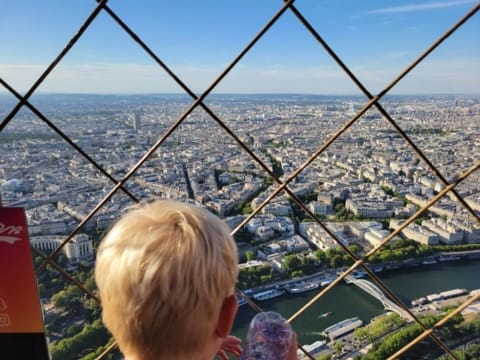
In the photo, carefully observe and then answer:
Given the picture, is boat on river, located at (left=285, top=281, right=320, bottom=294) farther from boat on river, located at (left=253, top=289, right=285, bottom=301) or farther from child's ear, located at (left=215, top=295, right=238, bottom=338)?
child's ear, located at (left=215, top=295, right=238, bottom=338)

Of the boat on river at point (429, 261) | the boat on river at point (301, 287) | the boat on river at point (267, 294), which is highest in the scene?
the boat on river at point (267, 294)

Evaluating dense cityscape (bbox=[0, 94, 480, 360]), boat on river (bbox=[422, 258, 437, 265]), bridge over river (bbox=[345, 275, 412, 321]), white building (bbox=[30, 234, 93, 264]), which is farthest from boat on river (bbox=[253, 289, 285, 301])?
white building (bbox=[30, 234, 93, 264])

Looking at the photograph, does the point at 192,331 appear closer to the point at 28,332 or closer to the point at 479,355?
the point at 28,332

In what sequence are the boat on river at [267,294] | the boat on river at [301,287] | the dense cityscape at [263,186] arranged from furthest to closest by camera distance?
1. the boat on river at [301,287]
2. the boat on river at [267,294]
3. the dense cityscape at [263,186]

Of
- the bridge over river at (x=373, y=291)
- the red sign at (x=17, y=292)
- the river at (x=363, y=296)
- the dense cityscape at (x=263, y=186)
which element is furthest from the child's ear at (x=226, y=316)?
the bridge over river at (x=373, y=291)

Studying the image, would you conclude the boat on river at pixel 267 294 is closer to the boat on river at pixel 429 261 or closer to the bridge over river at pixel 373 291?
the bridge over river at pixel 373 291

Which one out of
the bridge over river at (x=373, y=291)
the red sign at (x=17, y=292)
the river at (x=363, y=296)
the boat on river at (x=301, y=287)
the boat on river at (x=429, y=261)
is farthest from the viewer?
the boat on river at (x=429, y=261)
